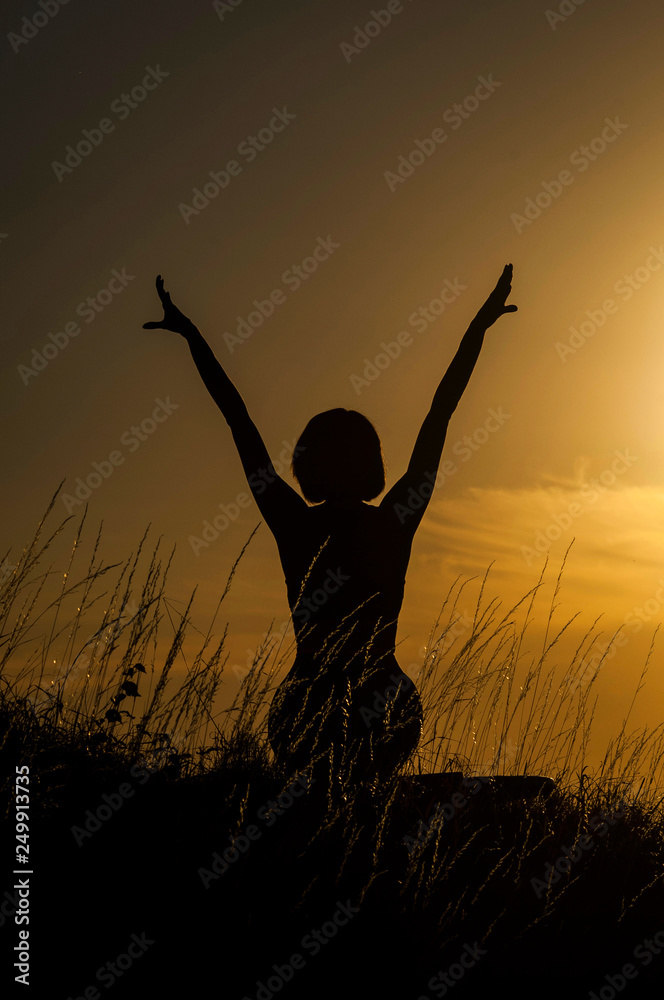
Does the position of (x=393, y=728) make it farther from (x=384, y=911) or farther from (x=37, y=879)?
(x=37, y=879)

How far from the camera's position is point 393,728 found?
284cm

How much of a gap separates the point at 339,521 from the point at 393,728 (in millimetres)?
834

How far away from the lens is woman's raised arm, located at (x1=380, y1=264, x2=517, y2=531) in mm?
3268

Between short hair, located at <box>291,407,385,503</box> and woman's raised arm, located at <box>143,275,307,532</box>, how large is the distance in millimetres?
123

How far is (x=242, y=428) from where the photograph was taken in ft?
11.1

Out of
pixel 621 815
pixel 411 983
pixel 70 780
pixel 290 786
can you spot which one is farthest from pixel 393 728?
pixel 621 815

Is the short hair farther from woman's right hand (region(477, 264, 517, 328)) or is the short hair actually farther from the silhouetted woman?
woman's right hand (region(477, 264, 517, 328))

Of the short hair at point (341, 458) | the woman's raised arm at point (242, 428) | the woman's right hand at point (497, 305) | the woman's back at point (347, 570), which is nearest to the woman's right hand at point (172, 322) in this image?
the woman's raised arm at point (242, 428)

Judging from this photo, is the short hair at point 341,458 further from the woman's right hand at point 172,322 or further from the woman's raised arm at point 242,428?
the woman's right hand at point 172,322

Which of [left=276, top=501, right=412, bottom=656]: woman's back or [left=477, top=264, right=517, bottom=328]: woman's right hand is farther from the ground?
[left=477, top=264, right=517, bottom=328]: woman's right hand

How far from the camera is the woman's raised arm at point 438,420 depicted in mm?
3268

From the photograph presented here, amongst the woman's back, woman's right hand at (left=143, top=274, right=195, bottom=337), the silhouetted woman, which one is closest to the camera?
the silhouetted woman

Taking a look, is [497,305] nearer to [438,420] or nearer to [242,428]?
[438,420]

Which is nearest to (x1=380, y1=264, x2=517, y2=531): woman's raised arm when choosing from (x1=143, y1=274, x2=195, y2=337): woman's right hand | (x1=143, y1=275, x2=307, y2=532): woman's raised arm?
(x1=143, y1=275, x2=307, y2=532): woman's raised arm
